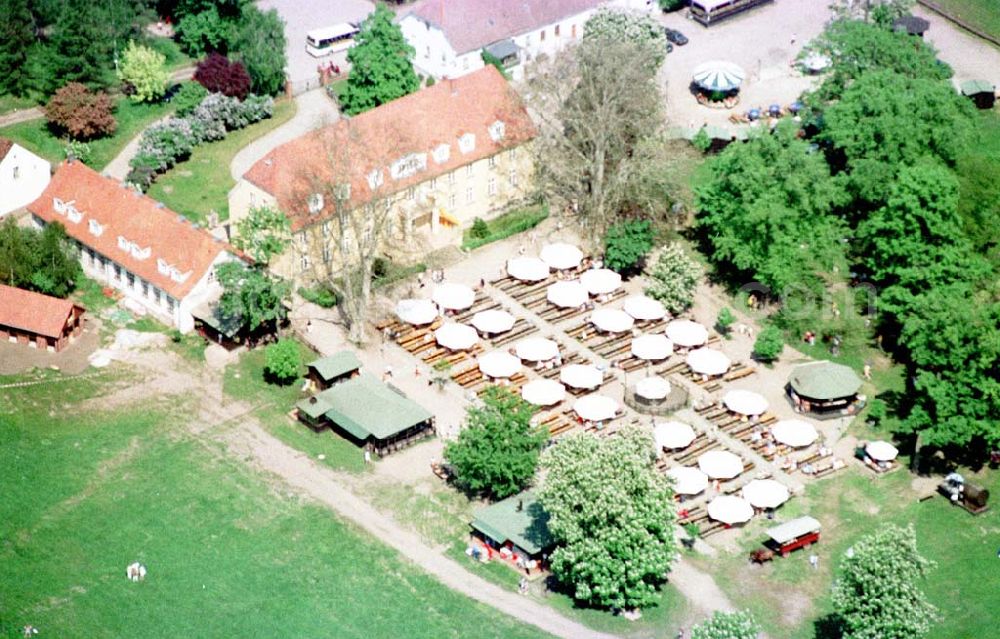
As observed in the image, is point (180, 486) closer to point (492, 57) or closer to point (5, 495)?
point (5, 495)

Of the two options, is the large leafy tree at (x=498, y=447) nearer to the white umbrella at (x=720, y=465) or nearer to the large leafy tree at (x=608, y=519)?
the large leafy tree at (x=608, y=519)

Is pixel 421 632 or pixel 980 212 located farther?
pixel 980 212

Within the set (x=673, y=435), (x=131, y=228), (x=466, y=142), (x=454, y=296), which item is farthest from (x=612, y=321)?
(x=131, y=228)

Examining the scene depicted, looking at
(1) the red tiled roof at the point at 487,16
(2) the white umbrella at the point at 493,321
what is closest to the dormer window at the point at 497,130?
(2) the white umbrella at the point at 493,321

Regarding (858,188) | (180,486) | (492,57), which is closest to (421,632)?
(180,486)

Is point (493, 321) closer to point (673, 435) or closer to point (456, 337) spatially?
point (456, 337)
